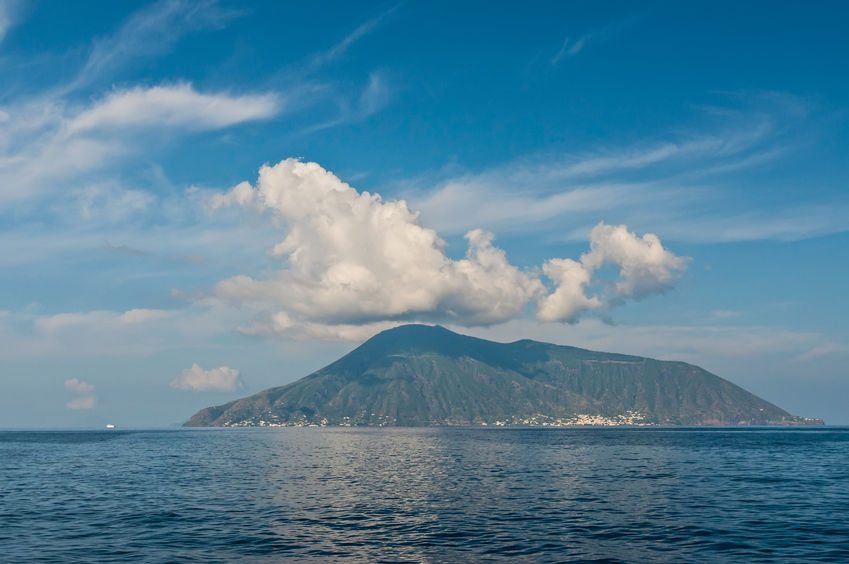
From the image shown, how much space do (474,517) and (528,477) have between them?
37424mm

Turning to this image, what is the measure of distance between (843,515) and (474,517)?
113ft

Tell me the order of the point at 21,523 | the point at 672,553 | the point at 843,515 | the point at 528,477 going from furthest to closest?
the point at 528,477 → the point at 843,515 → the point at 21,523 → the point at 672,553

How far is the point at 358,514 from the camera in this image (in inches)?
2255

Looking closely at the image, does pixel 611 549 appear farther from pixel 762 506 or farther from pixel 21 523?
pixel 21 523

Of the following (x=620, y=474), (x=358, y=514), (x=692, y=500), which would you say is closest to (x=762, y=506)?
(x=692, y=500)

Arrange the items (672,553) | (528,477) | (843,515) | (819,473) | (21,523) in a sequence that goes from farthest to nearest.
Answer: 1. (819,473)
2. (528,477)
3. (843,515)
4. (21,523)
5. (672,553)

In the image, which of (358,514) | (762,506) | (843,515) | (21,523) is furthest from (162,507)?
(843,515)

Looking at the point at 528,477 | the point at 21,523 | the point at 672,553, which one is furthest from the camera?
the point at 528,477

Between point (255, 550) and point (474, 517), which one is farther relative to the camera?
point (474, 517)

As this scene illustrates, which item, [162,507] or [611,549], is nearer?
[611,549]

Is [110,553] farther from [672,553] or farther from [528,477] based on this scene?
[528,477]

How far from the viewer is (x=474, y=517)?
182ft

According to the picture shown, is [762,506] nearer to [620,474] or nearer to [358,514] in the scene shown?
[620,474]

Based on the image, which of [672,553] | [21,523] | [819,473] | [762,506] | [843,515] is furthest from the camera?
[819,473]
